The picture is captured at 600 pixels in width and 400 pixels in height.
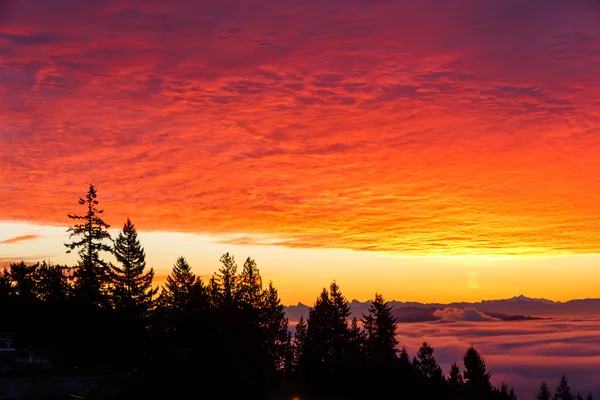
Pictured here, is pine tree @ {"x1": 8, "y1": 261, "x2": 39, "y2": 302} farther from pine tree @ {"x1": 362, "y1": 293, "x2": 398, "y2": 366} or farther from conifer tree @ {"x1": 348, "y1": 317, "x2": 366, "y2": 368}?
pine tree @ {"x1": 362, "y1": 293, "x2": 398, "y2": 366}

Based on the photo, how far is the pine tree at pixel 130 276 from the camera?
64.9 m

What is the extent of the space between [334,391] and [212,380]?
73.3 feet

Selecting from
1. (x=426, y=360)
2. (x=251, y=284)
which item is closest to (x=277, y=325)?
(x=251, y=284)

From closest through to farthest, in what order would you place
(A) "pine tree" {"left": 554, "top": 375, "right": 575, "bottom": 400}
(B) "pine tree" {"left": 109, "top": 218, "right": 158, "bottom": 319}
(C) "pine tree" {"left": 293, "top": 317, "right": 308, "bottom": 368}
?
(B) "pine tree" {"left": 109, "top": 218, "right": 158, "bottom": 319} → (C) "pine tree" {"left": 293, "top": 317, "right": 308, "bottom": 368} → (A) "pine tree" {"left": 554, "top": 375, "right": 575, "bottom": 400}

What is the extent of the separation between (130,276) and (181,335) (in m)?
13.1

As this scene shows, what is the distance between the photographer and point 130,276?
65.9 m

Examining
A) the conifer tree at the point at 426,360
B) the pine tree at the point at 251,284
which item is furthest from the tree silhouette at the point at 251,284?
the conifer tree at the point at 426,360

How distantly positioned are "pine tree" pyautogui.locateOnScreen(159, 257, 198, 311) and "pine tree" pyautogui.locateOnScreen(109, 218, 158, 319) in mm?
1815

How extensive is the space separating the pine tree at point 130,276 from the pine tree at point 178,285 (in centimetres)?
181

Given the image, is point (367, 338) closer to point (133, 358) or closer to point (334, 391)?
point (334, 391)

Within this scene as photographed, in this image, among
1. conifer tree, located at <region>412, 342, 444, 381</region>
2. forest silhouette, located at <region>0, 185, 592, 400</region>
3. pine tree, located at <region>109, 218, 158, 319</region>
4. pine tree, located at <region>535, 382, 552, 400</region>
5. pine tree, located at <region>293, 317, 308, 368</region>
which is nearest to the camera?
forest silhouette, located at <region>0, 185, 592, 400</region>

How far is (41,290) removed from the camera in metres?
74.3

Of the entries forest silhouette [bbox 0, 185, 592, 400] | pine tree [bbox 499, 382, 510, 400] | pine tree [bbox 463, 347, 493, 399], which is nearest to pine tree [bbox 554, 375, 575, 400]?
pine tree [bbox 499, 382, 510, 400]

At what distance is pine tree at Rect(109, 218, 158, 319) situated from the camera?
64.9 m
